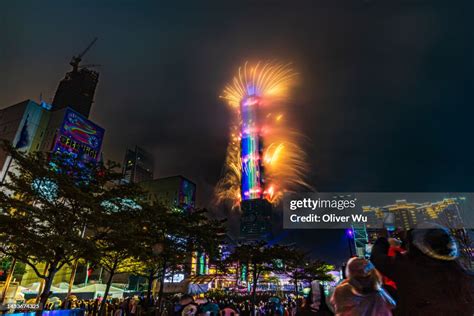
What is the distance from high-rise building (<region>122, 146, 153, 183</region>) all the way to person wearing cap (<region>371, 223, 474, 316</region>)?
191556mm

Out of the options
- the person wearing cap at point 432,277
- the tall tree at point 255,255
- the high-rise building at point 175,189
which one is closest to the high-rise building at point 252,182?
the high-rise building at point 175,189

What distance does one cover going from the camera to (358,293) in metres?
2.20

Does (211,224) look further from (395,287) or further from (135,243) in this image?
(395,287)

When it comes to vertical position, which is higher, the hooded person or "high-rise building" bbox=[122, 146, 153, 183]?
"high-rise building" bbox=[122, 146, 153, 183]

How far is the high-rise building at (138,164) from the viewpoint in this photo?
184 m

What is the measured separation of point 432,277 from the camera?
2260 millimetres

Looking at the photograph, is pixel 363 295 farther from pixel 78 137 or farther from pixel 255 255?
pixel 78 137

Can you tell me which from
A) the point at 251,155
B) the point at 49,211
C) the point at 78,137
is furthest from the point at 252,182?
the point at 49,211

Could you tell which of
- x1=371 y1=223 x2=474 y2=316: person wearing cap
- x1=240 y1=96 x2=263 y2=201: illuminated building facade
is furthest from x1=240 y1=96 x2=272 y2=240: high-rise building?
x1=371 y1=223 x2=474 y2=316: person wearing cap

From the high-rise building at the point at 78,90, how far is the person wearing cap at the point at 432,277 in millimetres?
162144

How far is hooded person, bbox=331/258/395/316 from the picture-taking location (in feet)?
7.08

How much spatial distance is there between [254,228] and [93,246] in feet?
362

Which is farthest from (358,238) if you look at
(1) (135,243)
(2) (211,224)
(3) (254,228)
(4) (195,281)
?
(3) (254,228)

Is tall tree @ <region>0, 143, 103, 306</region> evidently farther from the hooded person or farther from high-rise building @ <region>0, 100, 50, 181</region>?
high-rise building @ <region>0, 100, 50, 181</region>
